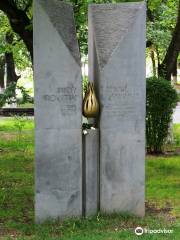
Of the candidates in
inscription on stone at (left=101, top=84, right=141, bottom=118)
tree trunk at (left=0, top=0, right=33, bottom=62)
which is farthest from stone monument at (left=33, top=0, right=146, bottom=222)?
tree trunk at (left=0, top=0, right=33, bottom=62)

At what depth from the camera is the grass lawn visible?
6510 mm

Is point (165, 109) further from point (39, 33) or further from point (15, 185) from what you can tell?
point (39, 33)

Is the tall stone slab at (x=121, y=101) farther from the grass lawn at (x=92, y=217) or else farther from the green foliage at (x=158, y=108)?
the green foliage at (x=158, y=108)

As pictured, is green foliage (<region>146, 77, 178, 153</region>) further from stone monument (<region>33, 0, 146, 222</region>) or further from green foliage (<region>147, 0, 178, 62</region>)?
stone monument (<region>33, 0, 146, 222</region>)

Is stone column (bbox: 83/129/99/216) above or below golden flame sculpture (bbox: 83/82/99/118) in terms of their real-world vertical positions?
below

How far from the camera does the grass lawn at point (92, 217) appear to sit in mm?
6510

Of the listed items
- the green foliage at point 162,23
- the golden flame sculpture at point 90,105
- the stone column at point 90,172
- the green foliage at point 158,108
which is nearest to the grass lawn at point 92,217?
the stone column at point 90,172

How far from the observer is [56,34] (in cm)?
694

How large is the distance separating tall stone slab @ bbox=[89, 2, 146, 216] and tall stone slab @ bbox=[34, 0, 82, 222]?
35 cm

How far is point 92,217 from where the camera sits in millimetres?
7219

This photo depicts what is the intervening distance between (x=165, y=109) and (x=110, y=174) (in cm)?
622

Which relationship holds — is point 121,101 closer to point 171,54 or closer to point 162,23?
point 171,54

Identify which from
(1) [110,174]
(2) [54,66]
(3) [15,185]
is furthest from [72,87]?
(3) [15,185]

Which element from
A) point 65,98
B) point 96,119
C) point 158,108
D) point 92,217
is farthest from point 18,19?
point 92,217
